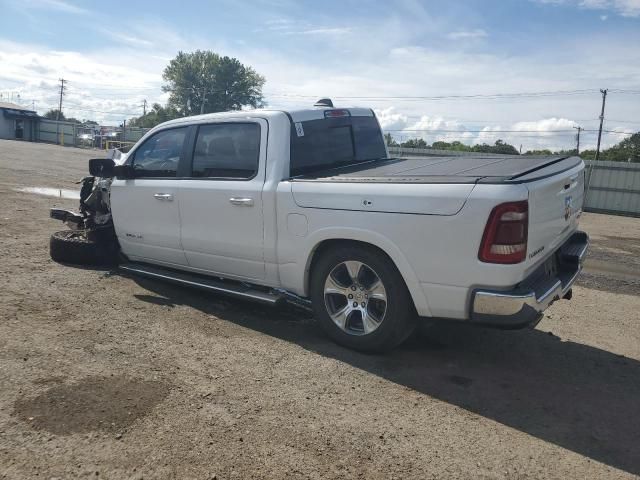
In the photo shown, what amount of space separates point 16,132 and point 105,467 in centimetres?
6653

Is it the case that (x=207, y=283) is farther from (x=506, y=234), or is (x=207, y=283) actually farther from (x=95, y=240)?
(x=506, y=234)

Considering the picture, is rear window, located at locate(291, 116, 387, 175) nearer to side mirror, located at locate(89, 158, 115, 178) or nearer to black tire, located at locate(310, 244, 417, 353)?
black tire, located at locate(310, 244, 417, 353)

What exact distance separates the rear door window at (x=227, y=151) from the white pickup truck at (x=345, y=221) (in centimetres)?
1

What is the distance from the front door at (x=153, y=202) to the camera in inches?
211

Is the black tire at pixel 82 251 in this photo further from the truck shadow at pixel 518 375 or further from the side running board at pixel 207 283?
the truck shadow at pixel 518 375

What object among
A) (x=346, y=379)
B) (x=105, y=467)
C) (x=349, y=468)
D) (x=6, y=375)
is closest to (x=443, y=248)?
(x=346, y=379)

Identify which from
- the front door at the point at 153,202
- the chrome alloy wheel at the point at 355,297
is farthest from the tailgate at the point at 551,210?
the front door at the point at 153,202

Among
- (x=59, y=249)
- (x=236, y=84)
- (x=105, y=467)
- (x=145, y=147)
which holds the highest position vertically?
(x=236, y=84)

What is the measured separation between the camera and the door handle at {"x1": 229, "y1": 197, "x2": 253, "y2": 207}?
15.1ft

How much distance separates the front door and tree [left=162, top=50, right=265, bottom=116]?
8474 cm

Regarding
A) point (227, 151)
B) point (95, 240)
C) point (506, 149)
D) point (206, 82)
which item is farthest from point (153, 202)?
point (206, 82)

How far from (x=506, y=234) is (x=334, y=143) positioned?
7.19ft

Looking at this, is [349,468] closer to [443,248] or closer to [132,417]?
[132,417]

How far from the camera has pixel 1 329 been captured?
4270 mm
